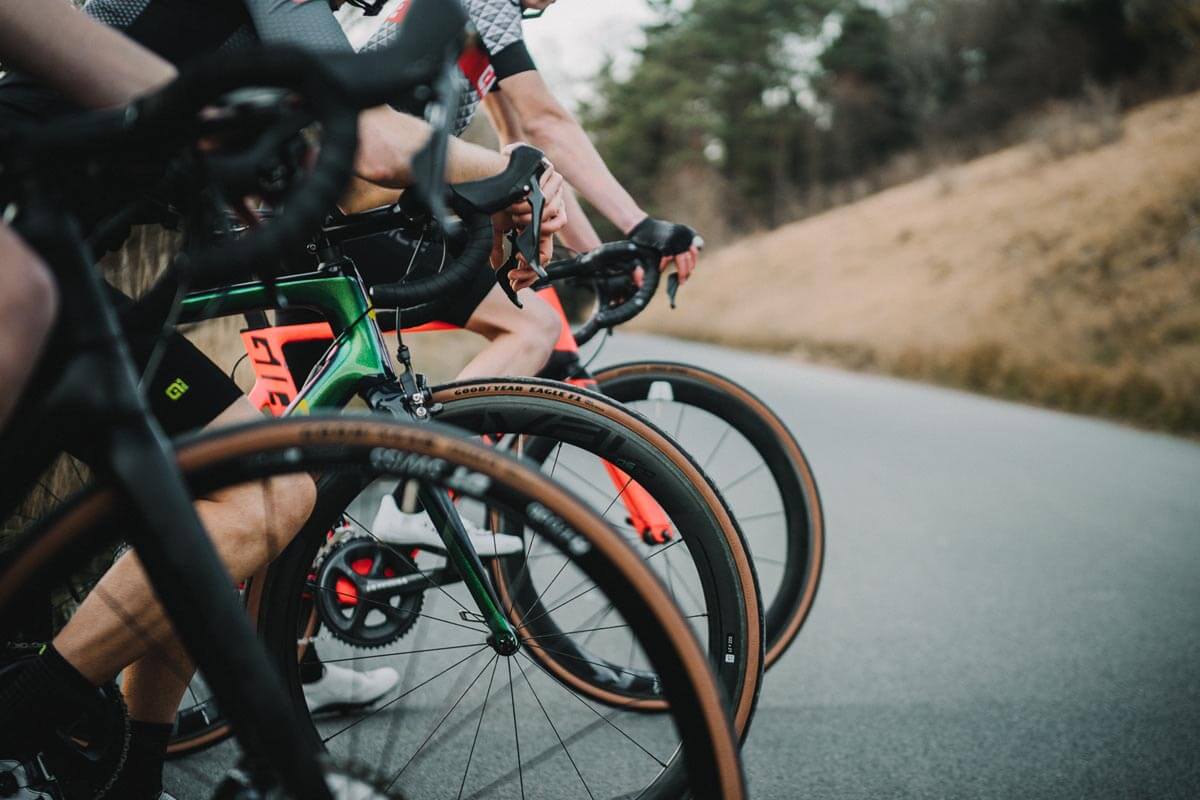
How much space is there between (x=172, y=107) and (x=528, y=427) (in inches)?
31.0

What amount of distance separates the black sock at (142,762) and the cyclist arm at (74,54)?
103 cm

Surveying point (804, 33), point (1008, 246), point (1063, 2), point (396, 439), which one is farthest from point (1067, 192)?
point (804, 33)

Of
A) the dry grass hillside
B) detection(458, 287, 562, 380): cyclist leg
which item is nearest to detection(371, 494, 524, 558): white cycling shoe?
detection(458, 287, 562, 380): cyclist leg

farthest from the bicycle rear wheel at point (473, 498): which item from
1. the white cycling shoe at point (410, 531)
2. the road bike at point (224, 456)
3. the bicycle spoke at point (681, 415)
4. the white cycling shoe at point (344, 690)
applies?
the bicycle spoke at point (681, 415)

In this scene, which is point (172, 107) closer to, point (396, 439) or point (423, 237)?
point (396, 439)

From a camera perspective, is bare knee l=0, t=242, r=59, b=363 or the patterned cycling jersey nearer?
bare knee l=0, t=242, r=59, b=363

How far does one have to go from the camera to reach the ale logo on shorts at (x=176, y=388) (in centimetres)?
147

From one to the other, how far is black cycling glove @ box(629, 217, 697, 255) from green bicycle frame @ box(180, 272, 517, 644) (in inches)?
39.1

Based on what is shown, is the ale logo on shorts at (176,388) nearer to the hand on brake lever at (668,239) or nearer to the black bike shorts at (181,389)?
the black bike shorts at (181,389)

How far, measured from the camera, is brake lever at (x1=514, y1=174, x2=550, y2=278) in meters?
1.41

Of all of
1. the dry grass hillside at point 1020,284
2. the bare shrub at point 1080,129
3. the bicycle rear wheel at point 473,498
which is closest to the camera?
the bicycle rear wheel at point 473,498

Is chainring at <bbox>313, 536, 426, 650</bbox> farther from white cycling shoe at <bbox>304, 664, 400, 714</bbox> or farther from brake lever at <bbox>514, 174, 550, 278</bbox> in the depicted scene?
brake lever at <bbox>514, 174, 550, 278</bbox>

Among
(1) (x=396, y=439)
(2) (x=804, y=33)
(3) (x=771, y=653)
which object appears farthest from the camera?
(2) (x=804, y=33)

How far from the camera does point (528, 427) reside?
1.50 metres
